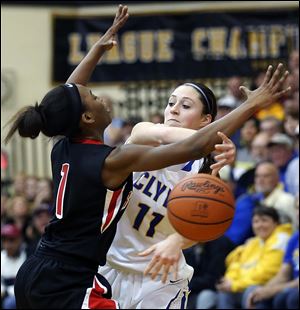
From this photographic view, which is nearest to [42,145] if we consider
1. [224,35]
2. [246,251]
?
[224,35]

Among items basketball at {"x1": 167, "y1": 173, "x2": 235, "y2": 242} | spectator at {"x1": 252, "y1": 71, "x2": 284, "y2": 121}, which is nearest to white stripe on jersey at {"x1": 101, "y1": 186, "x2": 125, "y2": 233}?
basketball at {"x1": 167, "y1": 173, "x2": 235, "y2": 242}

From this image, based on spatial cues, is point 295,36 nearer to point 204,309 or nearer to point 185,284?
point 204,309

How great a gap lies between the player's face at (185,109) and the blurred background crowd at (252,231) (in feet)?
11.3

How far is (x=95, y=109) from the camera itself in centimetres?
500

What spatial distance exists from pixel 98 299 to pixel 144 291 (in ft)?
3.42

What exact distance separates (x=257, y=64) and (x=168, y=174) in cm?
818

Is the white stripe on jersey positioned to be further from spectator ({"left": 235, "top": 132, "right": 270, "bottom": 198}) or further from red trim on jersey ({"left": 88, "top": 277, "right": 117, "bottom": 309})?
spectator ({"left": 235, "top": 132, "right": 270, "bottom": 198})

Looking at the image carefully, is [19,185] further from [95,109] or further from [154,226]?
[95,109]

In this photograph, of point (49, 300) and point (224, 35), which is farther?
point (224, 35)

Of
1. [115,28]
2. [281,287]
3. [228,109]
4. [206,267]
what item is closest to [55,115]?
[115,28]

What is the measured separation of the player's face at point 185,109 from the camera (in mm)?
5668

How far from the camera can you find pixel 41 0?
48.2 ft

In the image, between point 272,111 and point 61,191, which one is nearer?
point 61,191

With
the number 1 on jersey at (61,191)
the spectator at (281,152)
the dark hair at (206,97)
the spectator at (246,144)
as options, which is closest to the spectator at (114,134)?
the spectator at (246,144)
